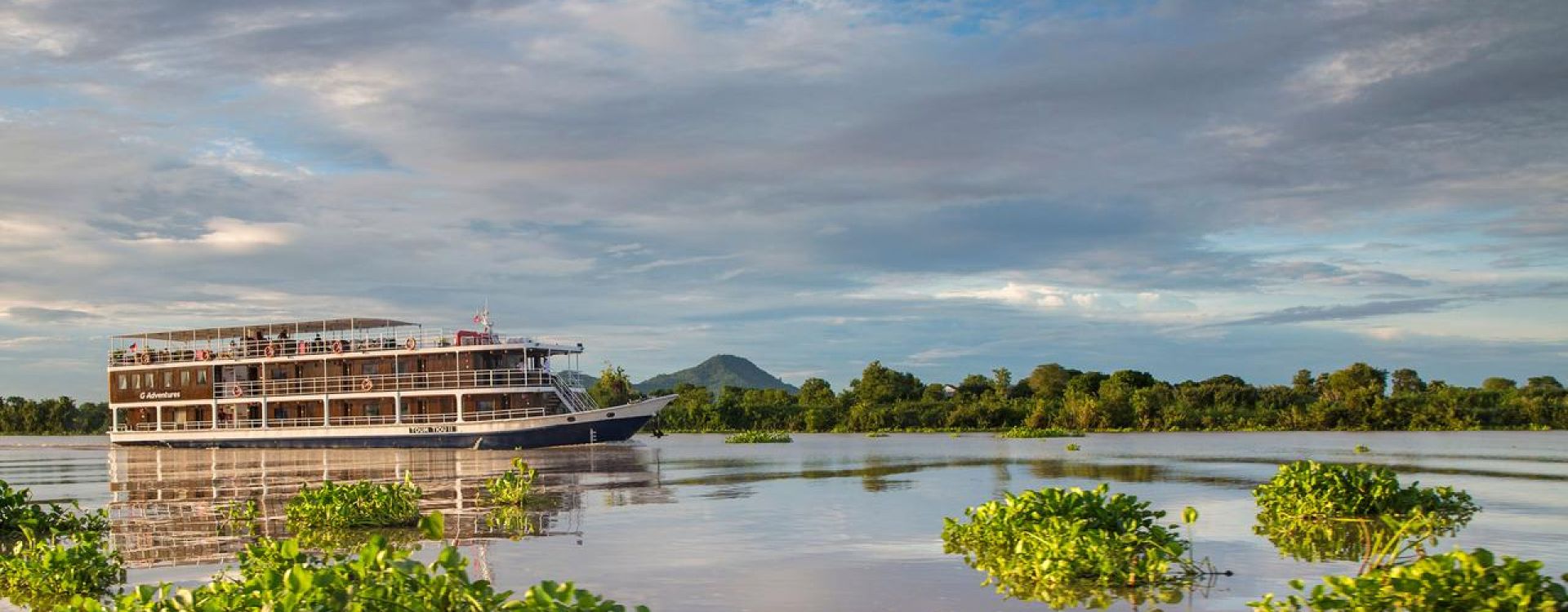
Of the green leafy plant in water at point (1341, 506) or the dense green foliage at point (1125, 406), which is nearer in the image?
the green leafy plant in water at point (1341, 506)

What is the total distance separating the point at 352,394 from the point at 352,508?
40.9 m

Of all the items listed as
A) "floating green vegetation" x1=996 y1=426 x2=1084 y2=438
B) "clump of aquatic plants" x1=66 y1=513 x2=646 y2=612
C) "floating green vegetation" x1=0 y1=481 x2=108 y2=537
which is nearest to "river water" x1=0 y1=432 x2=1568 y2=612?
"floating green vegetation" x1=0 y1=481 x2=108 y2=537

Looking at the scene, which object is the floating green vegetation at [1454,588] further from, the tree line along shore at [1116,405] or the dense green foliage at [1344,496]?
the tree line along shore at [1116,405]

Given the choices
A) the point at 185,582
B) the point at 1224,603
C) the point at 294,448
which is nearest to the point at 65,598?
the point at 185,582

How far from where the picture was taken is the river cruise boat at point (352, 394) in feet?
173

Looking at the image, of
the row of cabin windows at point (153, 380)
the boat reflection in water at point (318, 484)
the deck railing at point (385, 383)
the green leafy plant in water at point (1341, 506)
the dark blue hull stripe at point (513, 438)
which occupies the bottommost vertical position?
the green leafy plant in water at point (1341, 506)

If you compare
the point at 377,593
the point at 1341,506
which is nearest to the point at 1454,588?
the point at 377,593

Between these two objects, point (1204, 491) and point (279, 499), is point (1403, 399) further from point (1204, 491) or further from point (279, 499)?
point (279, 499)

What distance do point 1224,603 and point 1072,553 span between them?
175 cm

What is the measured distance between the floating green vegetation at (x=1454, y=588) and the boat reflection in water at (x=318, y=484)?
1145 centimetres

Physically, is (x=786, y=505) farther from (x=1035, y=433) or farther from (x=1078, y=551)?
(x=1035, y=433)


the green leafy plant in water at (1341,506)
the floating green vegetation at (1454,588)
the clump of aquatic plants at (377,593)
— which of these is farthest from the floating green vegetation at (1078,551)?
the clump of aquatic plants at (377,593)

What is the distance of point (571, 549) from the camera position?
1666cm

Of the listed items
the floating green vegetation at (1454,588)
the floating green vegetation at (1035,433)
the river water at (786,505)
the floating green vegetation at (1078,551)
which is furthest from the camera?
the floating green vegetation at (1035,433)
